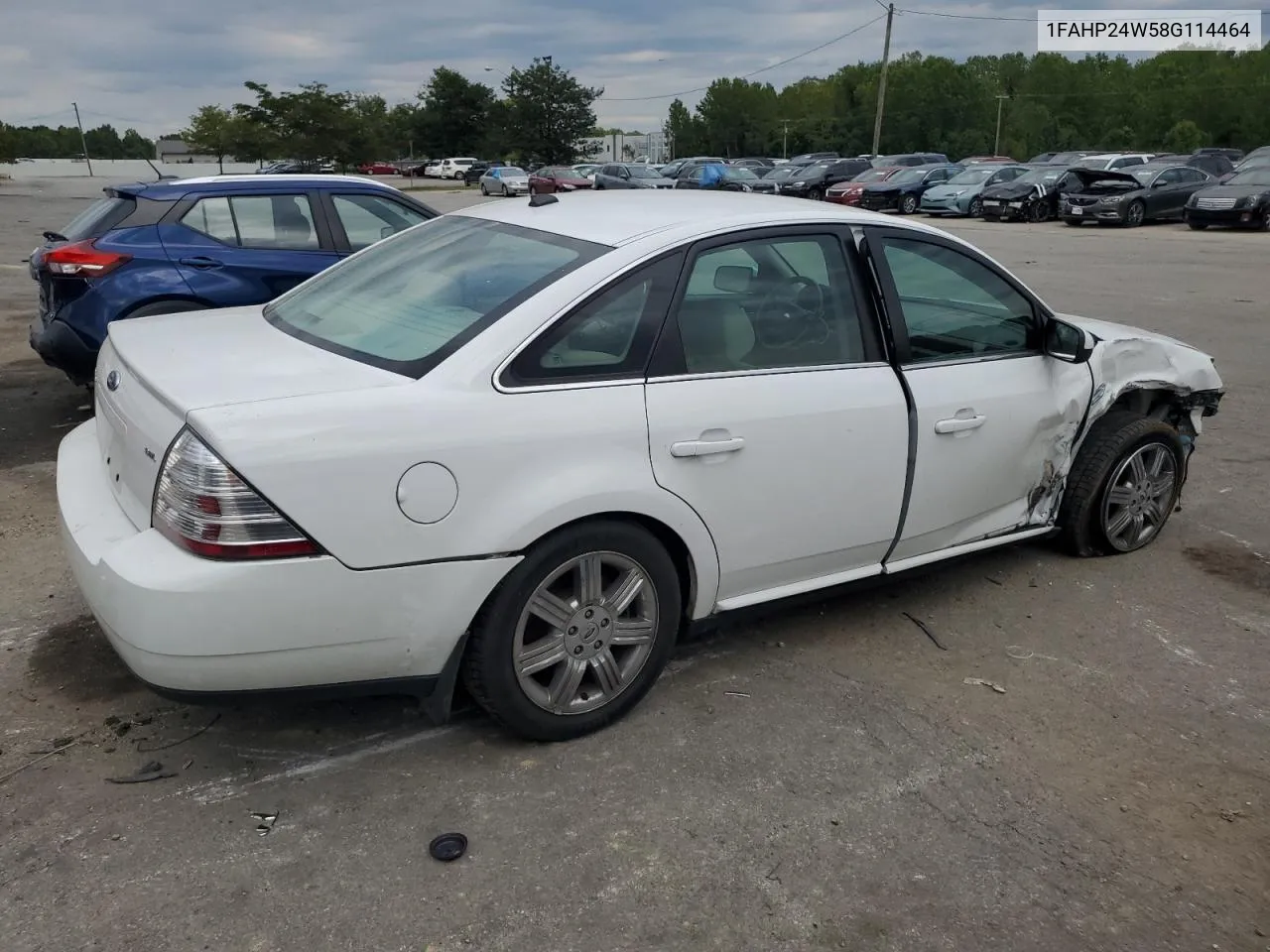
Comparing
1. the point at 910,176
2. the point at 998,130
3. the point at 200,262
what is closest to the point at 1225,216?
the point at 910,176

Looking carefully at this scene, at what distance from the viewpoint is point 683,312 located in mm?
3336

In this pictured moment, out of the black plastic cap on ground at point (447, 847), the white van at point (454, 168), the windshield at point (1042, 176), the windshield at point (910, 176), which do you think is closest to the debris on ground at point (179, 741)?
the black plastic cap on ground at point (447, 847)

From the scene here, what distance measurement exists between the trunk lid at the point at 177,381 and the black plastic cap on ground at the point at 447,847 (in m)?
1.16

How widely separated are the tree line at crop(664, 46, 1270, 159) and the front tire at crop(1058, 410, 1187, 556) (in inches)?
3162

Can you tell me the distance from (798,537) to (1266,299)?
12.4 m

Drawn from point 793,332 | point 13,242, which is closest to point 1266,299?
point 793,332

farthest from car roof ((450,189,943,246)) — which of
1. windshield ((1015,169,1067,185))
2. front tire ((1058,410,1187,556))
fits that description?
windshield ((1015,169,1067,185))

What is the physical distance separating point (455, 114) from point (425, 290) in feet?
284

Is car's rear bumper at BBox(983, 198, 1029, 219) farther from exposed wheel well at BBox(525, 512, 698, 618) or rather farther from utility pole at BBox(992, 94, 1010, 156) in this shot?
utility pole at BBox(992, 94, 1010, 156)

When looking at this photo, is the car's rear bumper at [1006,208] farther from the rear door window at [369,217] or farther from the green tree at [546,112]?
the green tree at [546,112]

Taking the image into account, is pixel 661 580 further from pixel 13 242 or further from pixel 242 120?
pixel 242 120

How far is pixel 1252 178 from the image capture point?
984 inches

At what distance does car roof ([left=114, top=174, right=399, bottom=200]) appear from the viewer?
23.5 ft

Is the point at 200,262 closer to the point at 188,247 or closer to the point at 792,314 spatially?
the point at 188,247
